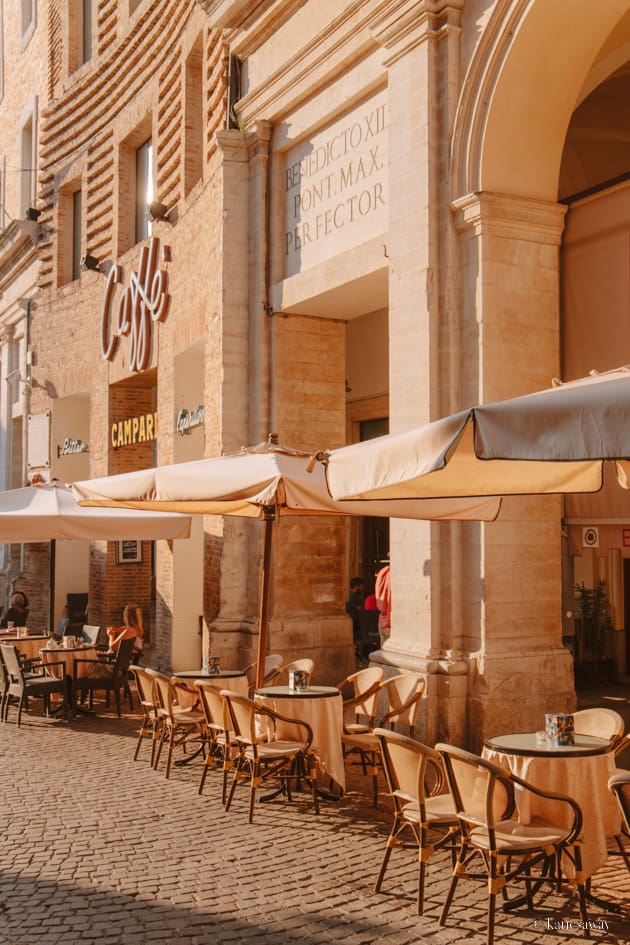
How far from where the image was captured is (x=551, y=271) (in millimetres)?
8711

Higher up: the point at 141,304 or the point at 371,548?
the point at 141,304

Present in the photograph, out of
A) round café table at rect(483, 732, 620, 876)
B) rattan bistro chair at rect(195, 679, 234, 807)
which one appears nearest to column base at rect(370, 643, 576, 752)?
rattan bistro chair at rect(195, 679, 234, 807)

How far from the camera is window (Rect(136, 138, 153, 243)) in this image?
58.6ft

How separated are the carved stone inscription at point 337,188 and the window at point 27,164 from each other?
13936mm

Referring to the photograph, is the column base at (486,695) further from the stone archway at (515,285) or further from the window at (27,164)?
the window at (27,164)

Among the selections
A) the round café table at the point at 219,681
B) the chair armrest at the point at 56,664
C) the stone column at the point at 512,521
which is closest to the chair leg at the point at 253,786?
the round café table at the point at 219,681

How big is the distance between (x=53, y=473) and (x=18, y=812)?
14.4 metres

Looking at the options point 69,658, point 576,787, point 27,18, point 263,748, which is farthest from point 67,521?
point 27,18

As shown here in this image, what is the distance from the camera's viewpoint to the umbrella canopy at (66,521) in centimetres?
1057

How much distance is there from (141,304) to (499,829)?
12.9 metres

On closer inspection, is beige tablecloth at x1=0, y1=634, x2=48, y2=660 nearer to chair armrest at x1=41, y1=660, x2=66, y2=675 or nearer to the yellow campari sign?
chair armrest at x1=41, y1=660, x2=66, y2=675

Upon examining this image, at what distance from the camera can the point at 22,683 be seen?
428 inches

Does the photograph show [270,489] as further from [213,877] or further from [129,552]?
[129,552]

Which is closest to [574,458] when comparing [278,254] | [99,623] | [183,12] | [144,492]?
[144,492]
